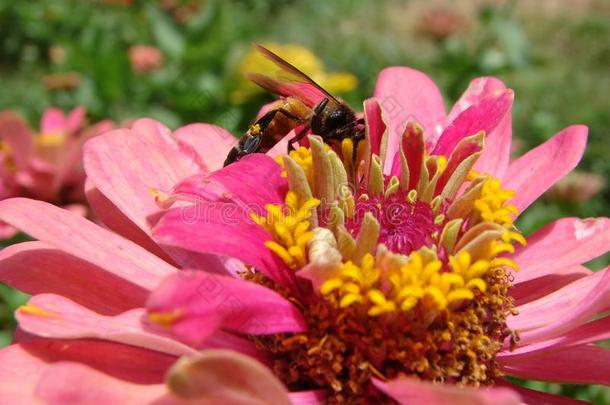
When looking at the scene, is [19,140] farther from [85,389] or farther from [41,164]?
[85,389]

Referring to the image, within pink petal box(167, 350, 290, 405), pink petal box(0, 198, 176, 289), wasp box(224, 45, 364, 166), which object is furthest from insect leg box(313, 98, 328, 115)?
pink petal box(167, 350, 290, 405)

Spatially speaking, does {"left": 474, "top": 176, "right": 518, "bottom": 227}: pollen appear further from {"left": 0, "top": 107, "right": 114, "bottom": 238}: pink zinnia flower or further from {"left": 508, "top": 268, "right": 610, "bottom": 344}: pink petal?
{"left": 0, "top": 107, "right": 114, "bottom": 238}: pink zinnia flower

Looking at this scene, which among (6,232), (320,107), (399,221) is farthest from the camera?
(6,232)

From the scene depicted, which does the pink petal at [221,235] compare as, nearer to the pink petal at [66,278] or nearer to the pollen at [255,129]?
the pink petal at [66,278]

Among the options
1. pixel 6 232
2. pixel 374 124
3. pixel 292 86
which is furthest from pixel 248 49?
pixel 374 124

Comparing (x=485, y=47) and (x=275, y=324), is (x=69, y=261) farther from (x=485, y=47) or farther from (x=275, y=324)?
(x=485, y=47)

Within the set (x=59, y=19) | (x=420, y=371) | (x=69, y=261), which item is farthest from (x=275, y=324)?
(x=59, y=19)
